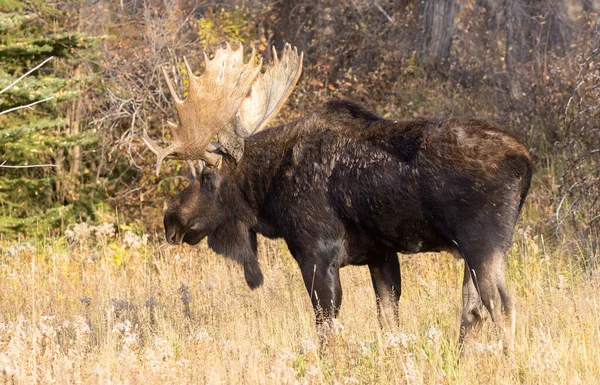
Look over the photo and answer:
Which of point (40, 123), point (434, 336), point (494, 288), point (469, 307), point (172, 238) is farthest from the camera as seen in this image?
point (40, 123)

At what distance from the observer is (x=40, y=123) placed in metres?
11.4

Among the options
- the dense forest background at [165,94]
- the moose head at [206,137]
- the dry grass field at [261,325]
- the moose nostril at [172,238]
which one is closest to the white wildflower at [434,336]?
the dry grass field at [261,325]

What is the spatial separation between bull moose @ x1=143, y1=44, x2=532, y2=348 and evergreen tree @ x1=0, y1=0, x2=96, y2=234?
4.30 m

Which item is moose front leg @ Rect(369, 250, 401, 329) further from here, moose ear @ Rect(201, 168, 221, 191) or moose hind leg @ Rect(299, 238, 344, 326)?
moose ear @ Rect(201, 168, 221, 191)

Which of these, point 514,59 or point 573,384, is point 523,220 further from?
point 514,59

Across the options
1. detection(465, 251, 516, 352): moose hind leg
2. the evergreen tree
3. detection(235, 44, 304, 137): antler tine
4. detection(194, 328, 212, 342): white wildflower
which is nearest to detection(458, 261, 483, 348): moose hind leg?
detection(465, 251, 516, 352): moose hind leg

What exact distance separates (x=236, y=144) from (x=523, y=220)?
538cm

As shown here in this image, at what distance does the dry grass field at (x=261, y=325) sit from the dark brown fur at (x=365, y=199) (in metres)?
0.44

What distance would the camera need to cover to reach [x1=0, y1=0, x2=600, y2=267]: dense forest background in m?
10.9

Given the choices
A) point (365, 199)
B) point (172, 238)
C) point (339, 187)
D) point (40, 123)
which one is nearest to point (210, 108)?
point (172, 238)

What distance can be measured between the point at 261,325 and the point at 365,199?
1.37 meters

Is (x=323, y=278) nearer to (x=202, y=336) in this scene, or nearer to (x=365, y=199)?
(x=365, y=199)

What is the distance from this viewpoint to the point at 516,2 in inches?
723

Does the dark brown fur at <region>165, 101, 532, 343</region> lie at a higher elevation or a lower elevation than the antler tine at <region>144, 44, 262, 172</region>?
lower
